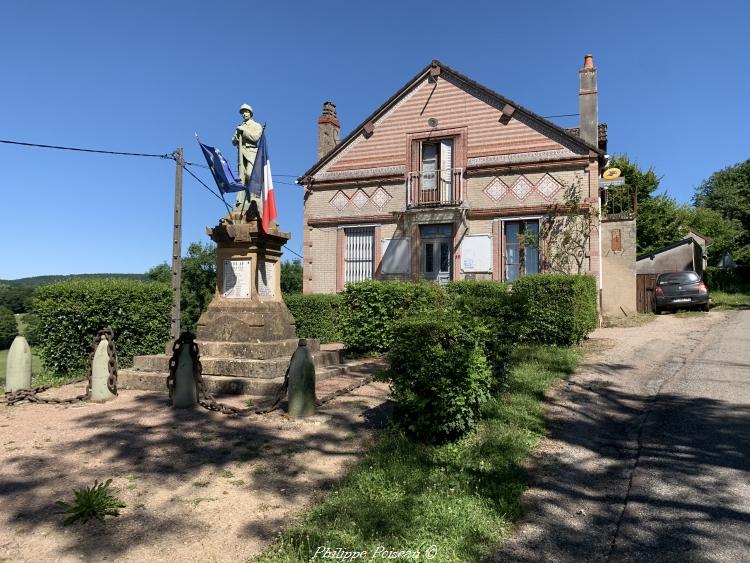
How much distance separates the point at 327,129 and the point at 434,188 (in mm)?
5720

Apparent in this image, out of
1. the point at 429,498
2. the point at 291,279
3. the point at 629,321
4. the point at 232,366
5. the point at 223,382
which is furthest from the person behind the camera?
the point at 291,279

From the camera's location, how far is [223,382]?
23.1ft

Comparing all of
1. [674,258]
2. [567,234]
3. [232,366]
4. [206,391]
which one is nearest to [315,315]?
[232,366]

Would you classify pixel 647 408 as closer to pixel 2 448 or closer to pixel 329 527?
pixel 329 527

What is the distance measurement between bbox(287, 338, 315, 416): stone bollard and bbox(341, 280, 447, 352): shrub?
184 inches

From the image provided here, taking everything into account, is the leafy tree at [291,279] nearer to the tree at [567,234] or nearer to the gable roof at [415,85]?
the gable roof at [415,85]

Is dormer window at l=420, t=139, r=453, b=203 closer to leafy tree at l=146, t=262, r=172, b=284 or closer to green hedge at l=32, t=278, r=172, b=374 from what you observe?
green hedge at l=32, t=278, r=172, b=374

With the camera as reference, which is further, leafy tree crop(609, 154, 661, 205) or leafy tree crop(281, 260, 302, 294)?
leafy tree crop(281, 260, 302, 294)

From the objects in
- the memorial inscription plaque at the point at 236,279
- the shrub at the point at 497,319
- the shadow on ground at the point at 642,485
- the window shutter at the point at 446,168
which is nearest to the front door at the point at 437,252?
the window shutter at the point at 446,168

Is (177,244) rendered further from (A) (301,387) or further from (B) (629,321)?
(B) (629,321)

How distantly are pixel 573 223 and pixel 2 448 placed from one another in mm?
14925

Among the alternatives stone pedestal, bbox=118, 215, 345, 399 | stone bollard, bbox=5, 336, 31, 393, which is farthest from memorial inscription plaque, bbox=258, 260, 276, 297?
stone bollard, bbox=5, 336, 31, 393

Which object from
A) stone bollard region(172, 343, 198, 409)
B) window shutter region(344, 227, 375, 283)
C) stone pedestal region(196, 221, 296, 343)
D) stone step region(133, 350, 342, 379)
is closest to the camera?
stone bollard region(172, 343, 198, 409)

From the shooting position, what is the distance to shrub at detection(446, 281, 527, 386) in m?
5.71
